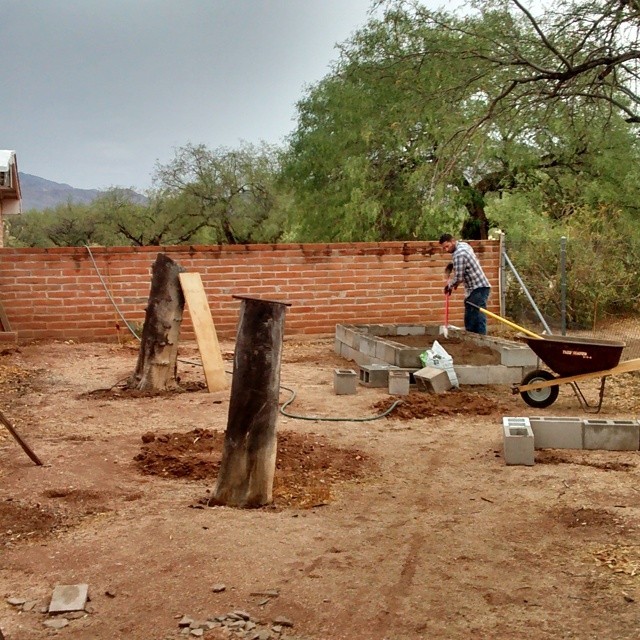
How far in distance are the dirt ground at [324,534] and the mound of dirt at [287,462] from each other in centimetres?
2

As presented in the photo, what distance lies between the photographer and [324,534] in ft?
14.7

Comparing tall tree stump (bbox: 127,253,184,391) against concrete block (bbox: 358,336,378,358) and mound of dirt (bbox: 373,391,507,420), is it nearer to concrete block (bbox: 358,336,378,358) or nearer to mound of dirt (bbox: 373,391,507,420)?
mound of dirt (bbox: 373,391,507,420)

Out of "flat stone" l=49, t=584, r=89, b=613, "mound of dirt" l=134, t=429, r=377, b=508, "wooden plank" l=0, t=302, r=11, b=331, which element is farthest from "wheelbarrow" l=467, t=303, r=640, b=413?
"wooden plank" l=0, t=302, r=11, b=331

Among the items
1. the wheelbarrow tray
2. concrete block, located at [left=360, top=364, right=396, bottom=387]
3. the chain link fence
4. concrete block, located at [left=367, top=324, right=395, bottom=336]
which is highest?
the chain link fence

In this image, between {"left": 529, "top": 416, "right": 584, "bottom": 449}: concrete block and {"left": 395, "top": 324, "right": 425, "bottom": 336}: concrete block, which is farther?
{"left": 395, "top": 324, "right": 425, "bottom": 336}: concrete block

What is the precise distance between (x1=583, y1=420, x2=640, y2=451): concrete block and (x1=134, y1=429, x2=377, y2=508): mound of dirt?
1806mm

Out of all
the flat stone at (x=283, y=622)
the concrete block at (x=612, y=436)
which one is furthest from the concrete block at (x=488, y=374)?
the flat stone at (x=283, y=622)

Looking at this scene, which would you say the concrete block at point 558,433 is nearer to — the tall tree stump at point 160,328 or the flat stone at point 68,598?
the flat stone at point 68,598

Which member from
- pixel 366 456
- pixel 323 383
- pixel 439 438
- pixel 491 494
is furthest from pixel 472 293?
pixel 491 494

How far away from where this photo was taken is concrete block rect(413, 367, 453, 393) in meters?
8.79

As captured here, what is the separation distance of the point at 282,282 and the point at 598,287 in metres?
5.96

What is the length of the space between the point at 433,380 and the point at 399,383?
15.5 inches

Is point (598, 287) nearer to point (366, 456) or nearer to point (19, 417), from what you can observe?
point (366, 456)

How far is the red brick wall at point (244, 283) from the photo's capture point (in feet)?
44.1
